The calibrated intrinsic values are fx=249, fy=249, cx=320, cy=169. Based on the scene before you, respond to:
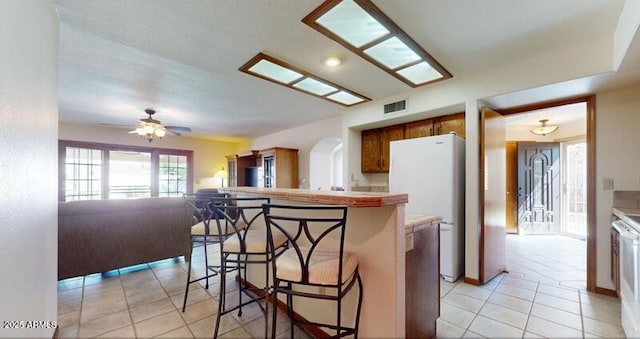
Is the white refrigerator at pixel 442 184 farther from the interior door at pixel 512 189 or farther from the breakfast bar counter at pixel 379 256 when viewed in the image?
the interior door at pixel 512 189

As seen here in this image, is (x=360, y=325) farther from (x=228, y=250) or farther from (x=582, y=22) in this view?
(x=582, y=22)

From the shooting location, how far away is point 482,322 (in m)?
1.98

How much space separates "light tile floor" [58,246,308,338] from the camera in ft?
5.97

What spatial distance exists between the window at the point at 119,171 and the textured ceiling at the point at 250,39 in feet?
9.21

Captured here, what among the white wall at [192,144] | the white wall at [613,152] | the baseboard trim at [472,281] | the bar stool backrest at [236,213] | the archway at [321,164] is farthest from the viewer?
the white wall at [192,144]

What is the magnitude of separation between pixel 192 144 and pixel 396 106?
599 cm

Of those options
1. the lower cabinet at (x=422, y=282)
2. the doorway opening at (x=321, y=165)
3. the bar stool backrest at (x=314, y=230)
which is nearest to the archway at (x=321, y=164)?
the doorway opening at (x=321, y=165)

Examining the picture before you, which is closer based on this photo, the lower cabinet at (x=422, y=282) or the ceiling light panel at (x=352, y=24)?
the lower cabinet at (x=422, y=282)

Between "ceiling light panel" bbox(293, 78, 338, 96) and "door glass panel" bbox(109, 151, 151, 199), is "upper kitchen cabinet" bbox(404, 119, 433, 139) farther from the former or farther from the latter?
"door glass panel" bbox(109, 151, 151, 199)

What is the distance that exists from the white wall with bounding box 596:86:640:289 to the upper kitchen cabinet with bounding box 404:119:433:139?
5.27 feet

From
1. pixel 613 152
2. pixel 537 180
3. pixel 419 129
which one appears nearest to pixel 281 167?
pixel 419 129

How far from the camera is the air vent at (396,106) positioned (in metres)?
3.42

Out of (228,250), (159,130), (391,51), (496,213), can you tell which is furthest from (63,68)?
(496,213)

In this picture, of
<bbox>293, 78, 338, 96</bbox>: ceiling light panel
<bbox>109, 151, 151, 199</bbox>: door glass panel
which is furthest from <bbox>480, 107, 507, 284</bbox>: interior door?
<bbox>109, 151, 151, 199</bbox>: door glass panel
